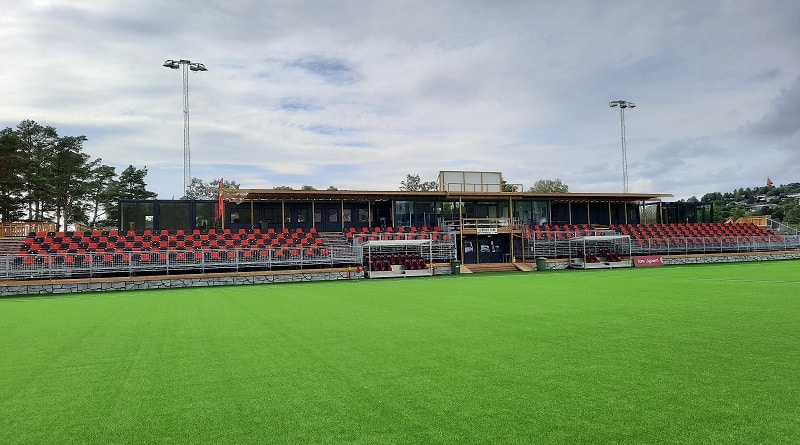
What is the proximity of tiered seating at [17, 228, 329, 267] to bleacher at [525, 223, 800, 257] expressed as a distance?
1507 cm

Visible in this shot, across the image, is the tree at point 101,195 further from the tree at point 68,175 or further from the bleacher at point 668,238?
the bleacher at point 668,238

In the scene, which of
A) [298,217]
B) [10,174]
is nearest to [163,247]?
[298,217]

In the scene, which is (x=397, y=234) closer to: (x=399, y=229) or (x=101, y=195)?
(x=399, y=229)

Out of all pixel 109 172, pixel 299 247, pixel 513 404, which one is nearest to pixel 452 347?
pixel 513 404

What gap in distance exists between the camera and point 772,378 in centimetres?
519

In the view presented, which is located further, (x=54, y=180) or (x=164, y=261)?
(x=54, y=180)

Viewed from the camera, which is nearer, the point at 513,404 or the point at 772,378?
the point at 513,404

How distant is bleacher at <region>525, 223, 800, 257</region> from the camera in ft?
113

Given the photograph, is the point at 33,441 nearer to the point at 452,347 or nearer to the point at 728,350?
the point at 452,347

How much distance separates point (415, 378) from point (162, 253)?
2262 cm

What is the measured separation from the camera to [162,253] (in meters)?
24.9

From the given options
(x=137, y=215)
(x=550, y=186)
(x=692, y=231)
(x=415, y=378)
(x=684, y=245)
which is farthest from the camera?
(x=550, y=186)

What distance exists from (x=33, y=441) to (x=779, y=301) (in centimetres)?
1352

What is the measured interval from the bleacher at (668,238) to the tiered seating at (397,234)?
252 inches
